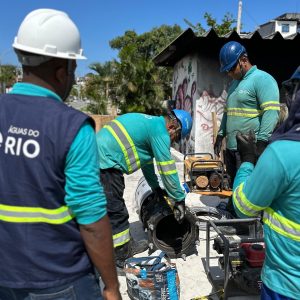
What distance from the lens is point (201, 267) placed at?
13.5ft

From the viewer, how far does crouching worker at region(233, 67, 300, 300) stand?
5.27ft

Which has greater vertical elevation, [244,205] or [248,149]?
[248,149]

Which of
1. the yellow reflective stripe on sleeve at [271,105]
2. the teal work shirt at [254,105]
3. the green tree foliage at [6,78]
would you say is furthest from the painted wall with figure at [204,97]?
the green tree foliage at [6,78]

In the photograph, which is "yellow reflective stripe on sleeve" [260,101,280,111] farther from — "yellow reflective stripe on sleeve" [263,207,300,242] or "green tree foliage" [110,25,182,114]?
"green tree foliage" [110,25,182,114]

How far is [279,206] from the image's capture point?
69.1 inches

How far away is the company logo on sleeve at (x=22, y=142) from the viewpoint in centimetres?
147

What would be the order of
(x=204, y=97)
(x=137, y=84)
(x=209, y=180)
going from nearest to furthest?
(x=209, y=180) → (x=204, y=97) → (x=137, y=84)

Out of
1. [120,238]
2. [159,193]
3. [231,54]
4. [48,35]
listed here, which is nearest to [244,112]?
[231,54]

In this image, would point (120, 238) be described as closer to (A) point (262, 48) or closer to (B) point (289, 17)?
(A) point (262, 48)

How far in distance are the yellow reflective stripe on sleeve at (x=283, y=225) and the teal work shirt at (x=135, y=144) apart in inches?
79.3

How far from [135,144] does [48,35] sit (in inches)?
90.4

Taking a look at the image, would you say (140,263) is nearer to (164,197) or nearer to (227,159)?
(164,197)

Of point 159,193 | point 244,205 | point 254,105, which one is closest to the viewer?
point 244,205

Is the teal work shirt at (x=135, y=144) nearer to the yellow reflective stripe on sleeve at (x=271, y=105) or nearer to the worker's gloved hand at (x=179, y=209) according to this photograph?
the worker's gloved hand at (x=179, y=209)
